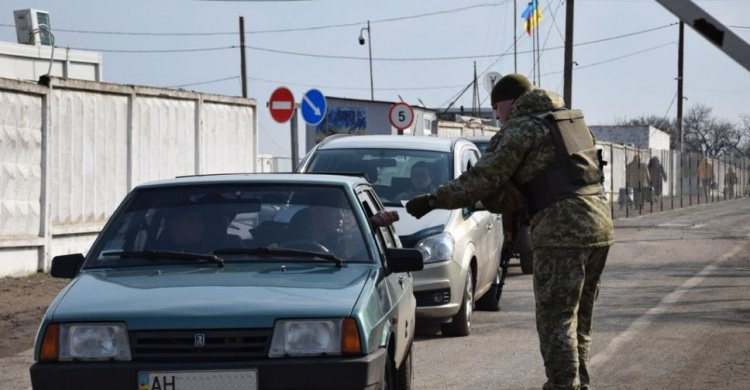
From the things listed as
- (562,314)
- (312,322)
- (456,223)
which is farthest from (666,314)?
(312,322)

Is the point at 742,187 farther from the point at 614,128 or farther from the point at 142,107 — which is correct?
the point at 142,107

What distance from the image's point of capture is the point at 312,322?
18.1 feet

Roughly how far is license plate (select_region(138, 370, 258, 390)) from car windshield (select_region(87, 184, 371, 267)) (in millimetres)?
1092

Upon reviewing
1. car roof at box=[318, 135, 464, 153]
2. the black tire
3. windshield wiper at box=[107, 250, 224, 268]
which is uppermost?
car roof at box=[318, 135, 464, 153]

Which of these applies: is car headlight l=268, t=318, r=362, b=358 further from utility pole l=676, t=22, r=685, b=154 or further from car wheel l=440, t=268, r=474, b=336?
Answer: utility pole l=676, t=22, r=685, b=154

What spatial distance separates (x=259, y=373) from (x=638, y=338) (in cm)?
603

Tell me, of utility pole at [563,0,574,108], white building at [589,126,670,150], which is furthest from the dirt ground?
white building at [589,126,670,150]

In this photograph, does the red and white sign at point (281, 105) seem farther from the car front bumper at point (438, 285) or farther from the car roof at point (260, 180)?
the car roof at point (260, 180)

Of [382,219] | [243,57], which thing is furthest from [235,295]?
[243,57]

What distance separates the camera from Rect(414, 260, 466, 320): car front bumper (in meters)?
10.5

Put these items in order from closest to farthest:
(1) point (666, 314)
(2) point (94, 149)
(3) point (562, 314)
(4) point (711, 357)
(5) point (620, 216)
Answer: (3) point (562, 314)
(4) point (711, 357)
(1) point (666, 314)
(2) point (94, 149)
(5) point (620, 216)

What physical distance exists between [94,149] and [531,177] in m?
11.8

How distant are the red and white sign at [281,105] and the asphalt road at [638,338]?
404 centimetres

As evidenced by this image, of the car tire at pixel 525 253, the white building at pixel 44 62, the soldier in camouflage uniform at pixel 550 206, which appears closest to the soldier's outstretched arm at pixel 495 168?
the soldier in camouflage uniform at pixel 550 206
